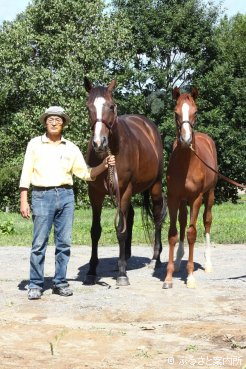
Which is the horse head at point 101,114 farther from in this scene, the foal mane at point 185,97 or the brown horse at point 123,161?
the foal mane at point 185,97

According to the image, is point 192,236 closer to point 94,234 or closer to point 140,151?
point 94,234

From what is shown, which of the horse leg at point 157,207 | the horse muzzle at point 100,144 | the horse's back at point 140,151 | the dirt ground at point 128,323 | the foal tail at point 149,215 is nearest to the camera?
the dirt ground at point 128,323

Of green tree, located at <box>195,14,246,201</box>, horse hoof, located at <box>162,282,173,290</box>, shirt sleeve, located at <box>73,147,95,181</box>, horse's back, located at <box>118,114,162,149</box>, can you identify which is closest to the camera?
shirt sleeve, located at <box>73,147,95,181</box>

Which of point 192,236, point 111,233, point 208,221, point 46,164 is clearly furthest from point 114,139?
point 111,233

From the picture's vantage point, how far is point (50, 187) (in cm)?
695

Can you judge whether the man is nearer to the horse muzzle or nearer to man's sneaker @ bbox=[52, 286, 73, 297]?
man's sneaker @ bbox=[52, 286, 73, 297]

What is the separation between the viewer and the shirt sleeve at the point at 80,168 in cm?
706

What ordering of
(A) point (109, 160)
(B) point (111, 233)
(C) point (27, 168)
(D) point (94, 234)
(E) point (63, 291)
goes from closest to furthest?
(C) point (27, 168), (E) point (63, 291), (A) point (109, 160), (D) point (94, 234), (B) point (111, 233)

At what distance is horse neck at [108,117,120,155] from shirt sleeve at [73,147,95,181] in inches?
22.8

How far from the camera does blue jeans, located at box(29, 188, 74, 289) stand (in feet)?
22.7

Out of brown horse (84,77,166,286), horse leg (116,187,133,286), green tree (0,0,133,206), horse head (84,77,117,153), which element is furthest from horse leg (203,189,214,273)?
green tree (0,0,133,206)

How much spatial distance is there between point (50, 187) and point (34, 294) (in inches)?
45.3

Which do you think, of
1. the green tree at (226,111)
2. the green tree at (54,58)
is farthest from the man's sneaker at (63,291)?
the green tree at (226,111)

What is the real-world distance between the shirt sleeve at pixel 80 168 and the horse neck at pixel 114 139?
579 mm
